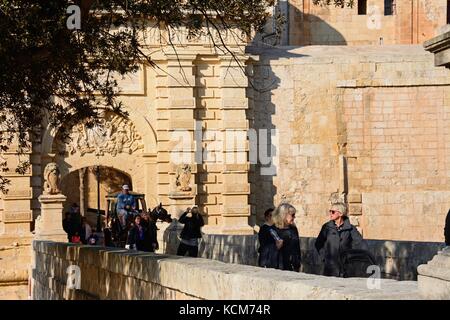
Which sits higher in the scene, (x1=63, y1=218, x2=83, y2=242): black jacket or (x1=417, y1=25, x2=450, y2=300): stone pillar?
(x1=417, y1=25, x2=450, y2=300): stone pillar

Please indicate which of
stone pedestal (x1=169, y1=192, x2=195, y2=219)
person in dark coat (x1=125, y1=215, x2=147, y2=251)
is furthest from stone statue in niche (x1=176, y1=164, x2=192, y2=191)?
person in dark coat (x1=125, y1=215, x2=147, y2=251)

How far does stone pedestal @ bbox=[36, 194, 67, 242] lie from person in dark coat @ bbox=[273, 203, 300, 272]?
12.1 meters

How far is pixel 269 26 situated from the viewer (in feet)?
138

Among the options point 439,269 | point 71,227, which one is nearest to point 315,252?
point 71,227

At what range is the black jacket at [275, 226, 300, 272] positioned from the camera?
16.9 m

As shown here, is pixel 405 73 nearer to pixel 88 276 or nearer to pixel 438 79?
pixel 438 79

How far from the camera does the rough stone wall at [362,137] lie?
3431cm

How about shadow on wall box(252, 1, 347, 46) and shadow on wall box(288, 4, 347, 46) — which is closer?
shadow on wall box(252, 1, 347, 46)

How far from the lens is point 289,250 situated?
55.7ft

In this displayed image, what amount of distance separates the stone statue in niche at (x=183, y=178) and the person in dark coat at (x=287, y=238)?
50.1 ft

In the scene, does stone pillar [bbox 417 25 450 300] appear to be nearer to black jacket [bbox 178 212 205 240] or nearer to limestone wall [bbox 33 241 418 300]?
limestone wall [bbox 33 241 418 300]

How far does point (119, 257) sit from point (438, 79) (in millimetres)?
20260
